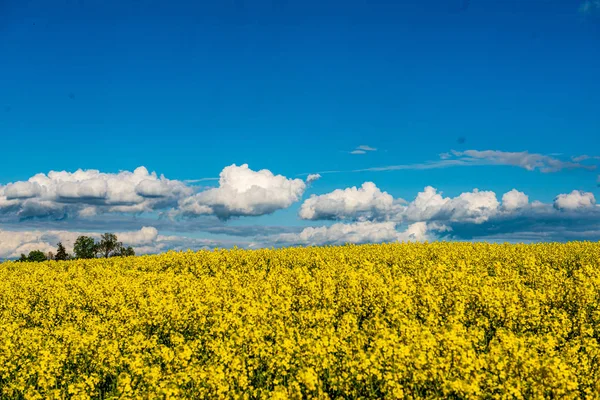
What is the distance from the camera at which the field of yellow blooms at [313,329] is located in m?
10.9

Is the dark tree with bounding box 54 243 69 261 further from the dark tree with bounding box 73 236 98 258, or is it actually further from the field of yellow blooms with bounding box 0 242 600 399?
the field of yellow blooms with bounding box 0 242 600 399

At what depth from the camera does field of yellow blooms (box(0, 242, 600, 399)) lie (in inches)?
428

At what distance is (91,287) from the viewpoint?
83.7 feet

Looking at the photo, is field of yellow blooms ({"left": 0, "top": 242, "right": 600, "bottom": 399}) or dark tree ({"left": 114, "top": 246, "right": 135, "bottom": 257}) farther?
dark tree ({"left": 114, "top": 246, "right": 135, "bottom": 257})

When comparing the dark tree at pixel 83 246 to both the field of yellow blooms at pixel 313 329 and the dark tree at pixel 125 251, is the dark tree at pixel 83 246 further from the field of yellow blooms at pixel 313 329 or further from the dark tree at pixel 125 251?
the field of yellow blooms at pixel 313 329

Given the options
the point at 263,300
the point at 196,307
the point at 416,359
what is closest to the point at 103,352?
the point at 196,307

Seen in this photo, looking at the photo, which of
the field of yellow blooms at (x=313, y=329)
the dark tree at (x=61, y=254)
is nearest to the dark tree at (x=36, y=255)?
Result: the dark tree at (x=61, y=254)

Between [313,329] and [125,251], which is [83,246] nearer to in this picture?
[125,251]

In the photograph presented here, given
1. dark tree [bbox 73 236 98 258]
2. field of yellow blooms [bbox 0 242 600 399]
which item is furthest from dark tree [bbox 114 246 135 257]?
A: field of yellow blooms [bbox 0 242 600 399]

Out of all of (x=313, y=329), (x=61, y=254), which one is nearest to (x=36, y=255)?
(x=61, y=254)

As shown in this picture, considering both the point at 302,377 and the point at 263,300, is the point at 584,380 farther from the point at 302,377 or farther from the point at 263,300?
the point at 263,300

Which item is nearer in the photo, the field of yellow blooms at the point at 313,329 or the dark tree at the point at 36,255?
the field of yellow blooms at the point at 313,329

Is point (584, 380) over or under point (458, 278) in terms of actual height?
under

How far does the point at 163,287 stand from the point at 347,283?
917cm
